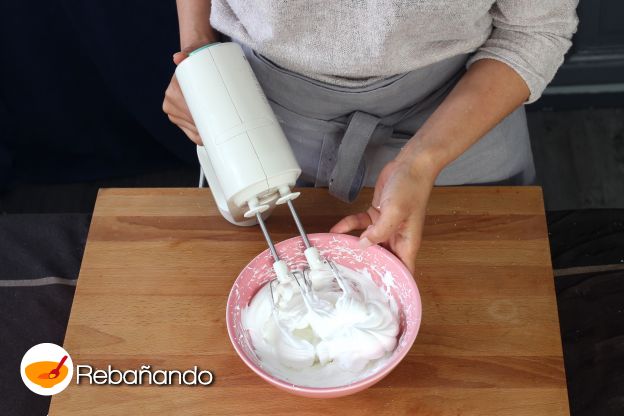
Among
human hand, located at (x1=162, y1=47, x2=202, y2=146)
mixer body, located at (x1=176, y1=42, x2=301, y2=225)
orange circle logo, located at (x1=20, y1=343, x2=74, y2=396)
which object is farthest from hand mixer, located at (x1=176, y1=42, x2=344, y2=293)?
orange circle logo, located at (x1=20, y1=343, x2=74, y2=396)

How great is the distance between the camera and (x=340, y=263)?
0.84 m

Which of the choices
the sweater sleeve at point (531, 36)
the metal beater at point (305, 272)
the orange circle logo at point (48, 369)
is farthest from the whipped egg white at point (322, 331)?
the sweater sleeve at point (531, 36)

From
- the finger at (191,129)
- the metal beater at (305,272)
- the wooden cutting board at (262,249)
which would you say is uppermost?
the finger at (191,129)

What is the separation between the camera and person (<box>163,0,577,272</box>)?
83 centimetres

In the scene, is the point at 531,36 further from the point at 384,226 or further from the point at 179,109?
the point at 179,109

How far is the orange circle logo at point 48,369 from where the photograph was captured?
82 cm

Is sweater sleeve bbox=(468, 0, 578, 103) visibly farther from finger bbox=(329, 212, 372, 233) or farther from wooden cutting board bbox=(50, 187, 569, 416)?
finger bbox=(329, 212, 372, 233)

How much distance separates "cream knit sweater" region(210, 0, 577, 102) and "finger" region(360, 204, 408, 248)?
202 mm

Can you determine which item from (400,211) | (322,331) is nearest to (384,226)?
(400,211)

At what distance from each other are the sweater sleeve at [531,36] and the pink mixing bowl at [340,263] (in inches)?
12.8

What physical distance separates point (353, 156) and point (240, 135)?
252mm

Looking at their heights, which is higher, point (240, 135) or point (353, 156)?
point (240, 135)

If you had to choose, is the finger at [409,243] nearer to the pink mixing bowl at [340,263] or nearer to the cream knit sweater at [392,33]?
the pink mixing bowl at [340,263]

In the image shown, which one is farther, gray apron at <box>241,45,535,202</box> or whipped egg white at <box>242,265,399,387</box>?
gray apron at <box>241,45,535,202</box>
